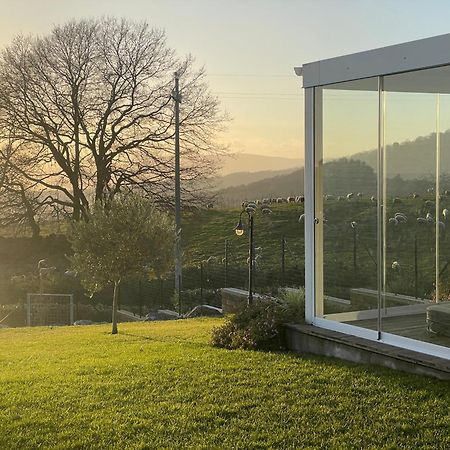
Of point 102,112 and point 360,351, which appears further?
point 102,112

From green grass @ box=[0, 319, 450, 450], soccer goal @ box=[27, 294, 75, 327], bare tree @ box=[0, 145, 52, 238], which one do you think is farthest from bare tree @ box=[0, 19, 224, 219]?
green grass @ box=[0, 319, 450, 450]

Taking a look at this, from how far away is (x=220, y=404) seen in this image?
18.6 feet

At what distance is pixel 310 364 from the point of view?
686 centimetres

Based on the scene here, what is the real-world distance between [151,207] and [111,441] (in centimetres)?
792

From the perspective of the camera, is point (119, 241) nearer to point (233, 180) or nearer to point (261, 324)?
point (261, 324)

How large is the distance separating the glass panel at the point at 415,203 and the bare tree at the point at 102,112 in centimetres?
1826

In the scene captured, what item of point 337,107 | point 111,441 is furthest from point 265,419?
point 337,107

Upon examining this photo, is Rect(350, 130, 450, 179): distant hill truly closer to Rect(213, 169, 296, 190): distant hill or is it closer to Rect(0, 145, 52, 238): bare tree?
Rect(213, 169, 296, 190): distant hill

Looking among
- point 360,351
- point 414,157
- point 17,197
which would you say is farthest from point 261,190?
point 360,351

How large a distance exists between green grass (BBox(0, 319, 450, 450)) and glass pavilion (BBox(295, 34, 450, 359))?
2.79ft

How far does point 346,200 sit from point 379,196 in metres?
0.42

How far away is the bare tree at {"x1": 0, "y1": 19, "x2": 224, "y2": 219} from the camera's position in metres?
25.1

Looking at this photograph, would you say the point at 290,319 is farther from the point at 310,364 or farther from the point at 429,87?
the point at 429,87

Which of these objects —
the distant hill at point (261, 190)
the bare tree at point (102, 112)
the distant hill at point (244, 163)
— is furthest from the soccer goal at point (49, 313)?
the distant hill at point (244, 163)
